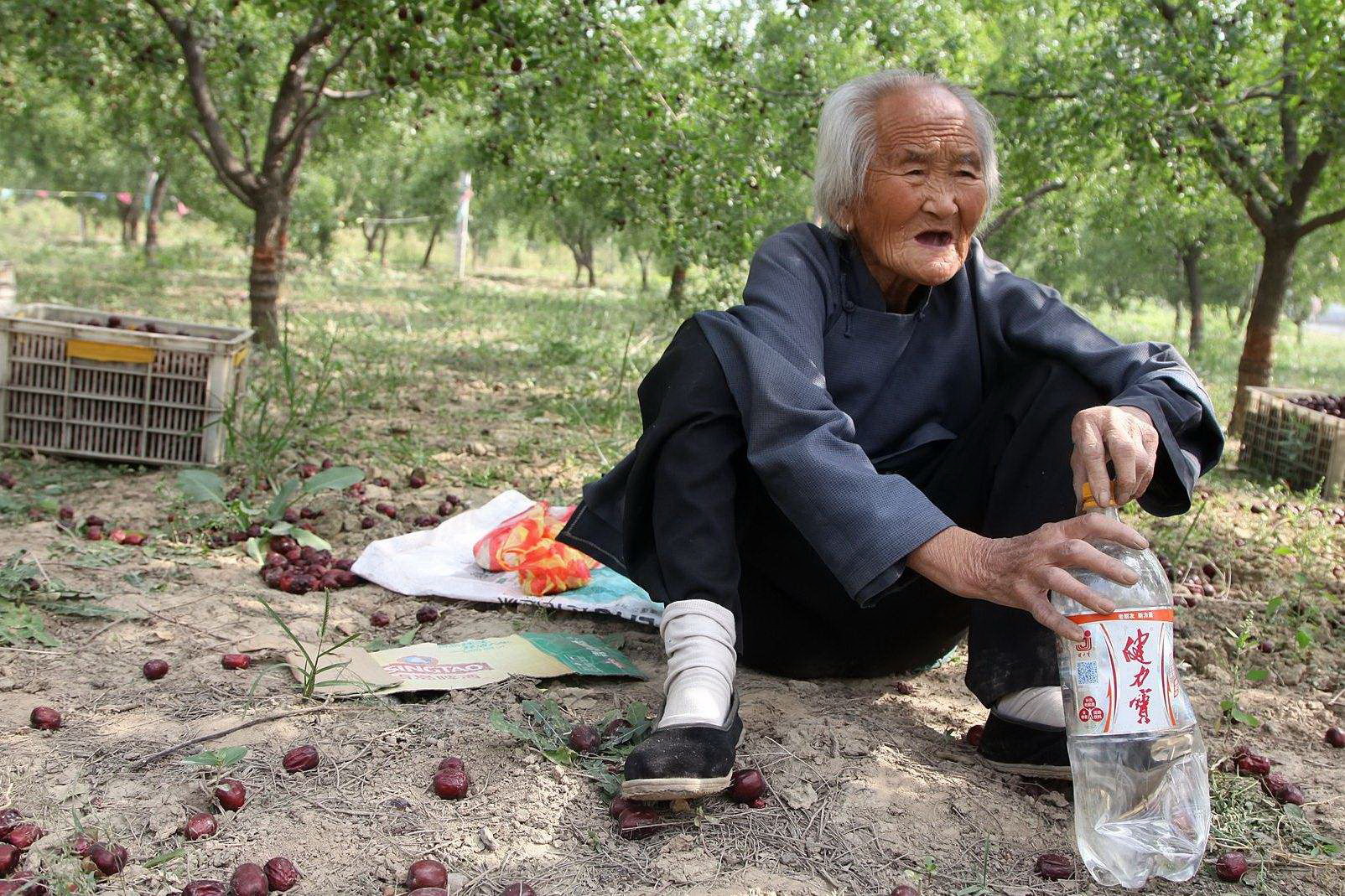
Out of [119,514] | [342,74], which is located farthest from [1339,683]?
A: [342,74]

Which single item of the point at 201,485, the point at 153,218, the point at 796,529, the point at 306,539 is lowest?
the point at 306,539

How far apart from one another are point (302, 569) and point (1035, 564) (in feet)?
7.91

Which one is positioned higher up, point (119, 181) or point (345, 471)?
point (119, 181)

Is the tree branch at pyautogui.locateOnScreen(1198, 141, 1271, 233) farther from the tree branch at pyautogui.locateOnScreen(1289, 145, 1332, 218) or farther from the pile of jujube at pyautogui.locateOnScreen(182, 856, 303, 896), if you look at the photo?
the pile of jujube at pyautogui.locateOnScreen(182, 856, 303, 896)

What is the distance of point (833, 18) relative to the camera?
32.4ft

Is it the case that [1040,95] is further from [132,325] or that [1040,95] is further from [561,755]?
[561,755]

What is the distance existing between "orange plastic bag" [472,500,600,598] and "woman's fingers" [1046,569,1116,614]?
1.66 meters

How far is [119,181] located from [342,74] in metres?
25.3

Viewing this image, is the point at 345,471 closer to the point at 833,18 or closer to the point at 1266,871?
the point at 1266,871

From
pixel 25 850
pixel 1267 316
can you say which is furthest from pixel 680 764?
pixel 1267 316

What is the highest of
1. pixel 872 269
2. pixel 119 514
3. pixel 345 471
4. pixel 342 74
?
pixel 342 74

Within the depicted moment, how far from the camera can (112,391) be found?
179 inches

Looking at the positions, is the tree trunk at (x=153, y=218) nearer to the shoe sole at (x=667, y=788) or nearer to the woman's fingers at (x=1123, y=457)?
the shoe sole at (x=667, y=788)

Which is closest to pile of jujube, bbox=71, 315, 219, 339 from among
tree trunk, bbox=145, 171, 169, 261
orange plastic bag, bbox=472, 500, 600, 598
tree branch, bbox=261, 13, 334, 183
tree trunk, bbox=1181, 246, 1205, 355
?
orange plastic bag, bbox=472, 500, 600, 598
